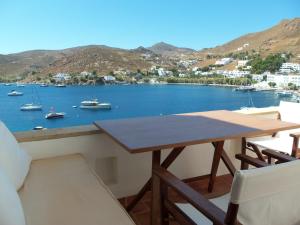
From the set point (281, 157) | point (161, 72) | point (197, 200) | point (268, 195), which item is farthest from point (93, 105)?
point (268, 195)

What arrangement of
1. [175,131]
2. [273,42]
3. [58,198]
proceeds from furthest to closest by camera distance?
[273,42], [175,131], [58,198]

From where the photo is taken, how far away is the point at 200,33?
34.7 feet

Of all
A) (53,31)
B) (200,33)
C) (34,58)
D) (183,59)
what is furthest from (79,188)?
(200,33)

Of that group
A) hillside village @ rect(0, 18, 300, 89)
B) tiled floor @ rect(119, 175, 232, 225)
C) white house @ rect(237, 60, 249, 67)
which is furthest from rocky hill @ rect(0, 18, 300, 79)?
tiled floor @ rect(119, 175, 232, 225)

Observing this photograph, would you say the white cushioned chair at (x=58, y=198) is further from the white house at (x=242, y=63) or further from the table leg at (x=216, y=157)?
the white house at (x=242, y=63)

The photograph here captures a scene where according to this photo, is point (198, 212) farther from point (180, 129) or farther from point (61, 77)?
point (61, 77)

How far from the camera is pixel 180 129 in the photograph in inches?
73.1

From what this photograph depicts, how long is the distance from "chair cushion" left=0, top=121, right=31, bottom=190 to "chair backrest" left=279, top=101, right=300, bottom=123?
8.29ft

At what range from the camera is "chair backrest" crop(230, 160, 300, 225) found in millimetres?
783

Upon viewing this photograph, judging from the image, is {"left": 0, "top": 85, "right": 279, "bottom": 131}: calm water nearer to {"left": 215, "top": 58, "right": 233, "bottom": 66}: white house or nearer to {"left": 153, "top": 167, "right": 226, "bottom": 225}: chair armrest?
{"left": 215, "top": 58, "right": 233, "bottom": 66}: white house

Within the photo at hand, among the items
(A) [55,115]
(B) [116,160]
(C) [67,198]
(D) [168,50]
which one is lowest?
(A) [55,115]

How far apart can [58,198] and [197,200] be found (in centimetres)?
76

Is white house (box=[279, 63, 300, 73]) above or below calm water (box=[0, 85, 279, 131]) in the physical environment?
above

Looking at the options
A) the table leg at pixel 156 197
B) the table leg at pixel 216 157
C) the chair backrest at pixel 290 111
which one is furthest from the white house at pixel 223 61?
the table leg at pixel 156 197
